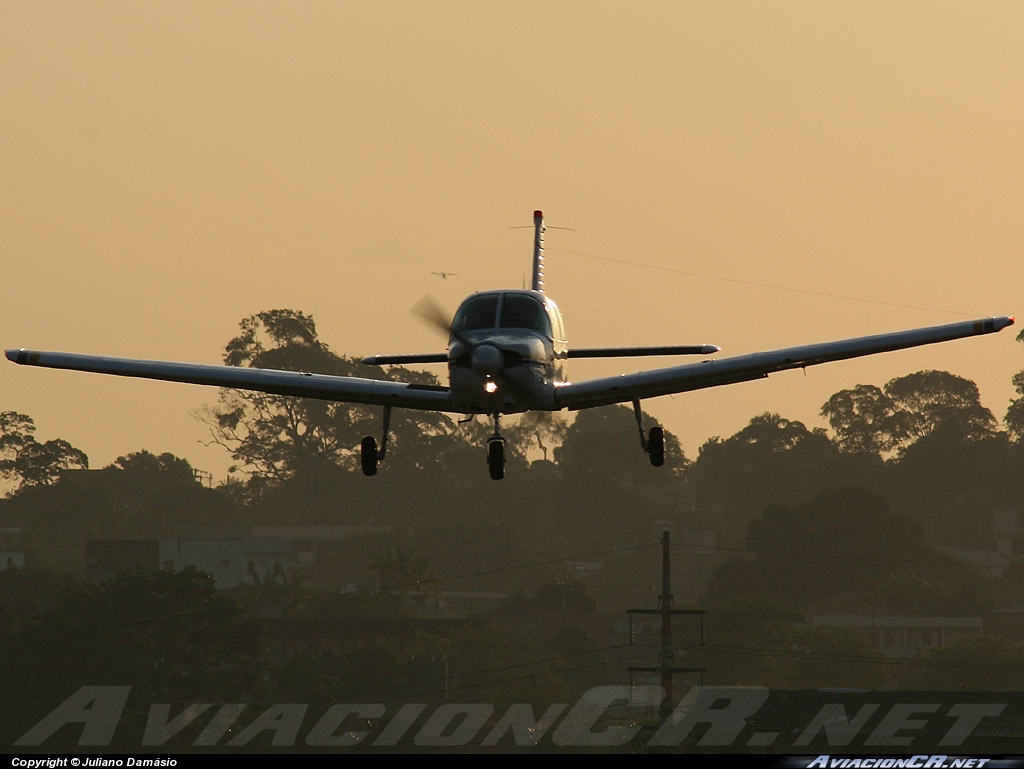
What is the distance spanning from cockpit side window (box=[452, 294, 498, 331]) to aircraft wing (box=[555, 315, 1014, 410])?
2.01 metres

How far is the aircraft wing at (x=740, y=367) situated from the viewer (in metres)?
36.3

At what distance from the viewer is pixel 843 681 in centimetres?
10394

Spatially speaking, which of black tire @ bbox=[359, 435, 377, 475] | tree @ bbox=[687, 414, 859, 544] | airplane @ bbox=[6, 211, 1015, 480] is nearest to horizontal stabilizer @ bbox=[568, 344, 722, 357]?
airplane @ bbox=[6, 211, 1015, 480]

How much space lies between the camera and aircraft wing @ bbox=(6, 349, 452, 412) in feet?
121

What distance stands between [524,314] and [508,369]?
1.74 meters

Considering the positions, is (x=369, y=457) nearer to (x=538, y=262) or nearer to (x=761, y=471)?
(x=538, y=262)

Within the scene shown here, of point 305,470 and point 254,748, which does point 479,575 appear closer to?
point 305,470

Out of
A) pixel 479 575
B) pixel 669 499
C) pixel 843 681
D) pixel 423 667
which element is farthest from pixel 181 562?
pixel 669 499

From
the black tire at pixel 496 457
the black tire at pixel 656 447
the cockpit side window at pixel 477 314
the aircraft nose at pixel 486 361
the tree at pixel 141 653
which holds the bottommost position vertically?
the tree at pixel 141 653

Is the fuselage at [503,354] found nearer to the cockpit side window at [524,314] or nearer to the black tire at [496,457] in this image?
the cockpit side window at [524,314]

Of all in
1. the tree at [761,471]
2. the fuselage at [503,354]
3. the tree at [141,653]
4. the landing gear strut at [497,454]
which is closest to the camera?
the fuselage at [503,354]

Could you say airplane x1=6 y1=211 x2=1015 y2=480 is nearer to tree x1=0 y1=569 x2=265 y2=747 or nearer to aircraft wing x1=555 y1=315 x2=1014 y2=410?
aircraft wing x1=555 y1=315 x2=1014 y2=410

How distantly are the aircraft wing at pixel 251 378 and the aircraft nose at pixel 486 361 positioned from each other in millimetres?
1909

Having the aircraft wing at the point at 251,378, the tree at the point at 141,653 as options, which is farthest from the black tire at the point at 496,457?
the tree at the point at 141,653
